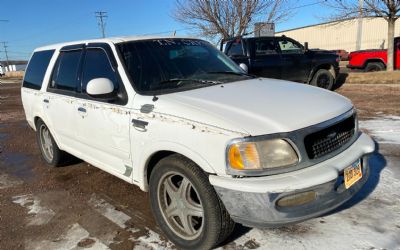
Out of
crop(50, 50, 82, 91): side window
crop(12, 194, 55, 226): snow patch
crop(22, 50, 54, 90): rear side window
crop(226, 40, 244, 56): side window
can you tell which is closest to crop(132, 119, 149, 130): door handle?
crop(50, 50, 82, 91): side window

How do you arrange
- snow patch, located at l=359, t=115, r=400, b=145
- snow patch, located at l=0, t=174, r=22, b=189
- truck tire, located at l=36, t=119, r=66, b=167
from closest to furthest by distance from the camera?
1. snow patch, located at l=0, t=174, r=22, b=189
2. truck tire, located at l=36, t=119, r=66, b=167
3. snow patch, located at l=359, t=115, r=400, b=145

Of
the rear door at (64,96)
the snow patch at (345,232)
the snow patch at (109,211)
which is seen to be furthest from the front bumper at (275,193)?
the rear door at (64,96)

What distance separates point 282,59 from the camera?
444 inches

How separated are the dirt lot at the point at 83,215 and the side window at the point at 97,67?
1.34 m

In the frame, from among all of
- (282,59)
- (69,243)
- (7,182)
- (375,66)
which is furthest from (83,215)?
(375,66)

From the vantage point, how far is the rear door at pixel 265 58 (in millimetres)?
10883

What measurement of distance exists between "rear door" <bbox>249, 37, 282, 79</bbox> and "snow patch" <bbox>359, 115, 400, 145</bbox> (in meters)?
3.92

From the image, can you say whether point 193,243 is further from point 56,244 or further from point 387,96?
point 387,96

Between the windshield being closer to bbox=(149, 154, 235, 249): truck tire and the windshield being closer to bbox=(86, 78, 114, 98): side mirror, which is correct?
bbox=(86, 78, 114, 98): side mirror

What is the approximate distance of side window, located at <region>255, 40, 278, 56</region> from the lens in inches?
433

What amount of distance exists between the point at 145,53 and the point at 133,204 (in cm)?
168

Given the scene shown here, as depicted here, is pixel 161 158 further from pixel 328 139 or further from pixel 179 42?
pixel 179 42

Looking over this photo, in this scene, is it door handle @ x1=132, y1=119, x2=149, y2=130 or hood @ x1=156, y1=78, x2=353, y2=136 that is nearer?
hood @ x1=156, y1=78, x2=353, y2=136

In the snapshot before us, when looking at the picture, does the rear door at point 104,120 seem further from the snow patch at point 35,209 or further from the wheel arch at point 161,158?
the snow patch at point 35,209
